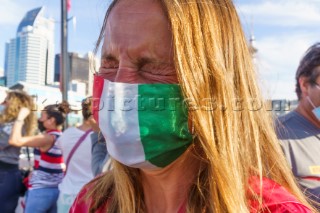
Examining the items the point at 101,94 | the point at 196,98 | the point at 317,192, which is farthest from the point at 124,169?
the point at 317,192

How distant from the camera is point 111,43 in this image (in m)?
1.03

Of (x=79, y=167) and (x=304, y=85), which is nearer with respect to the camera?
(x=304, y=85)

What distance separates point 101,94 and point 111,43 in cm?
15

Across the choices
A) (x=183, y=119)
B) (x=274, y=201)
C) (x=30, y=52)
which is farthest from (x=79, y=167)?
(x=274, y=201)

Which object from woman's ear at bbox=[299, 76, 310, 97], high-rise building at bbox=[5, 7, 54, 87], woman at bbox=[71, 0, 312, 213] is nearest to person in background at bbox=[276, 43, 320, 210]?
woman's ear at bbox=[299, 76, 310, 97]

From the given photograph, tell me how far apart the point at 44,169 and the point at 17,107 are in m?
0.83

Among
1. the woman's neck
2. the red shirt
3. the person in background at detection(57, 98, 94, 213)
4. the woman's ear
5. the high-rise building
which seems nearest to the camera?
the red shirt

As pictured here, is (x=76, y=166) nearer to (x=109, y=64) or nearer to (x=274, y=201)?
(x=109, y=64)

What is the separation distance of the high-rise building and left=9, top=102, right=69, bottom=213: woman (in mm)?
415

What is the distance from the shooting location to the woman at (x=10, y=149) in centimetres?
363

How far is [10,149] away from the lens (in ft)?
12.0

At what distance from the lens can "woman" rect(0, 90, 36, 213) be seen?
11.9ft

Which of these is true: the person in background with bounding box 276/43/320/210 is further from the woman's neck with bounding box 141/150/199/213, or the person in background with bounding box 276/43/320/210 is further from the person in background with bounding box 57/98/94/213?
the person in background with bounding box 57/98/94/213

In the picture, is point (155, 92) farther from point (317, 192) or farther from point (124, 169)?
→ point (317, 192)
